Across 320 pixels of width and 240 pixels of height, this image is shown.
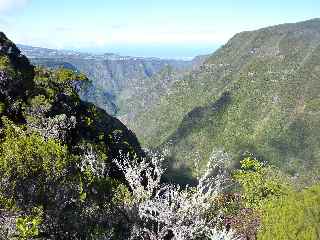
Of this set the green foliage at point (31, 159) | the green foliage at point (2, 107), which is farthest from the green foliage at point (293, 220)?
the green foliage at point (2, 107)

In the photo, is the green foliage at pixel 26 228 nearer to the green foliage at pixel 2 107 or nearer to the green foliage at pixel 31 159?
the green foliage at pixel 31 159

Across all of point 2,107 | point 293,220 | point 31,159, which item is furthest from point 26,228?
point 2,107

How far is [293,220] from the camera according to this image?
91.5 feet

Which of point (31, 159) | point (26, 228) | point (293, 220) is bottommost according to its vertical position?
point (293, 220)

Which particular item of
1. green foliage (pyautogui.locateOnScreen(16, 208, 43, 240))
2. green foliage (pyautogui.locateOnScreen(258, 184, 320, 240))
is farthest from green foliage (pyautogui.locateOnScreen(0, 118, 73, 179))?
green foliage (pyautogui.locateOnScreen(258, 184, 320, 240))

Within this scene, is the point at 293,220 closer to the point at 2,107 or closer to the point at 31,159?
the point at 31,159

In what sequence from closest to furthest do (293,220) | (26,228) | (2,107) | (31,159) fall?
(26,228)
(31,159)
(293,220)
(2,107)

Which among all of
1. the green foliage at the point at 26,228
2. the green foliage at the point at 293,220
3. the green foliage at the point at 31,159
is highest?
the green foliage at the point at 31,159

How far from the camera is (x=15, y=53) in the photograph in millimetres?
57219

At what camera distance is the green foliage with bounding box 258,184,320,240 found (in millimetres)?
26844

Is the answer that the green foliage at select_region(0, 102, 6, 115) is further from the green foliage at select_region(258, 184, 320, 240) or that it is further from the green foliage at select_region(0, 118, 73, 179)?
the green foliage at select_region(258, 184, 320, 240)

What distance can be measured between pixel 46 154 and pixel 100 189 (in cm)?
476

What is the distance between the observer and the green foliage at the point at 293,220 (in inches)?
1057

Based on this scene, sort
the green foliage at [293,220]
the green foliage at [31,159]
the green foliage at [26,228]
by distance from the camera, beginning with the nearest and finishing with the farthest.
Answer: the green foliage at [26,228]
the green foliage at [31,159]
the green foliage at [293,220]
